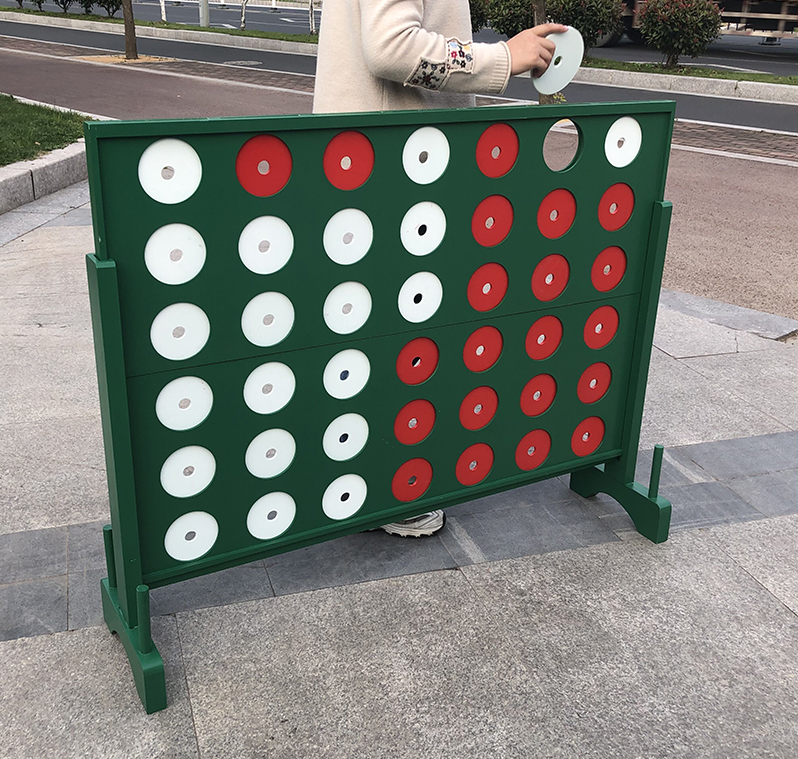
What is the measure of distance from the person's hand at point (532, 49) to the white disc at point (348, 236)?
0.61 m

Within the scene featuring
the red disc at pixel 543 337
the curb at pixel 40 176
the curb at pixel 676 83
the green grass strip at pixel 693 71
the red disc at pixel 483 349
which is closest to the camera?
the red disc at pixel 483 349

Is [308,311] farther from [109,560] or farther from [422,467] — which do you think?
[109,560]

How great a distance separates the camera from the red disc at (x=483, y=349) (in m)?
2.57

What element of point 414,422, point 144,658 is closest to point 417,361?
point 414,422

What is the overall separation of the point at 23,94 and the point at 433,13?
1239 centimetres

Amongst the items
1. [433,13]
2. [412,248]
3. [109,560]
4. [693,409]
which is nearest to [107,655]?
[109,560]

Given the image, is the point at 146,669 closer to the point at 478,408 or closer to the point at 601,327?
the point at 478,408

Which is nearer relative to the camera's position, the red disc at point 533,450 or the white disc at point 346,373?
the white disc at point 346,373

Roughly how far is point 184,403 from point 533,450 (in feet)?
3.97

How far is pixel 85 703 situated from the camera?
2154 mm

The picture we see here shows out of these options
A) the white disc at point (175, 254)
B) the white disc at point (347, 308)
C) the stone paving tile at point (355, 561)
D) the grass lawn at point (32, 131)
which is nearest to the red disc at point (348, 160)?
the white disc at point (347, 308)

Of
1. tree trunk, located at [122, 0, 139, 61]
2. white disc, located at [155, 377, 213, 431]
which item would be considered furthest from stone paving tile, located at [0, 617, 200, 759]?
tree trunk, located at [122, 0, 139, 61]

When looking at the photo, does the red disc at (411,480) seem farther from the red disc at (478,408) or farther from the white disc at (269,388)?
the white disc at (269,388)

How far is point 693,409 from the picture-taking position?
3928 mm
